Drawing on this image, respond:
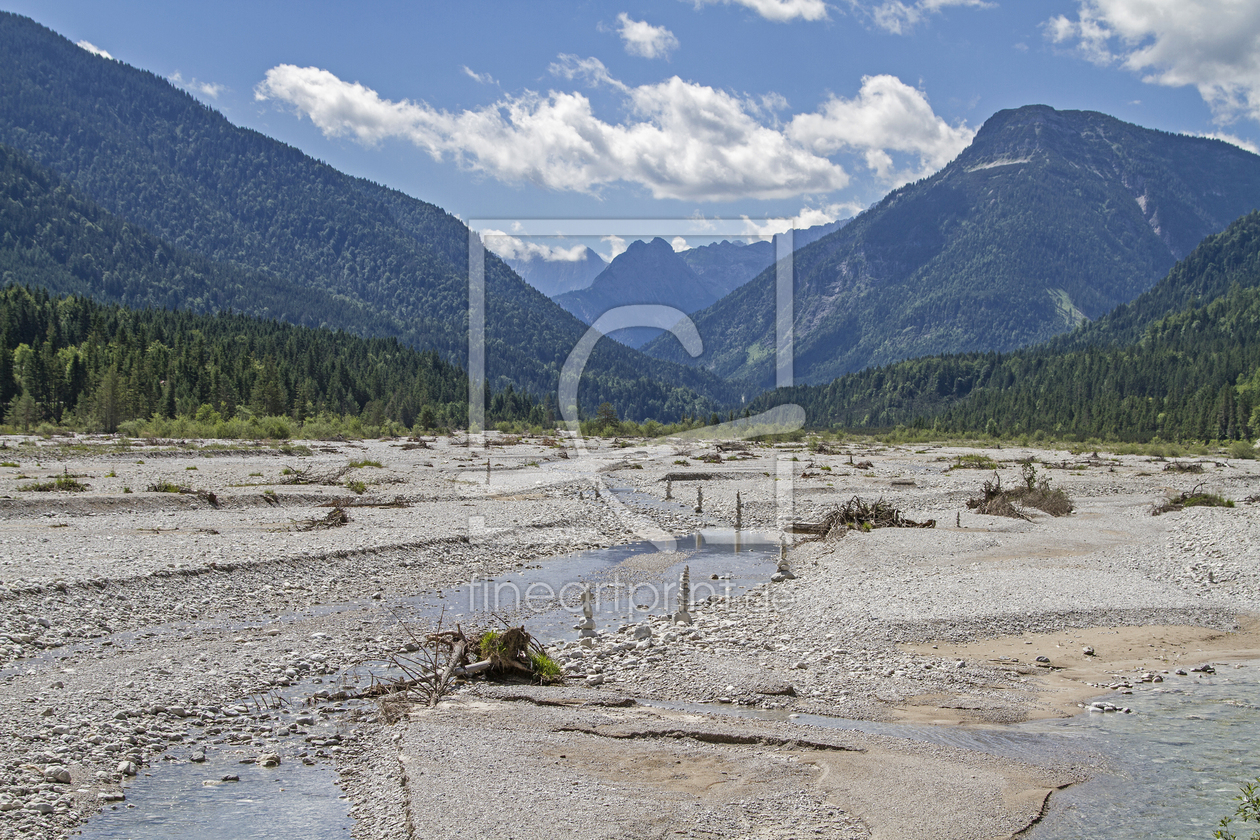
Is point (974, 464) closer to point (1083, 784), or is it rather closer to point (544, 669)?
point (544, 669)

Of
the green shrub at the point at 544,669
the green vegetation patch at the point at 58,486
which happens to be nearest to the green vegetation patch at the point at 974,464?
the green shrub at the point at 544,669

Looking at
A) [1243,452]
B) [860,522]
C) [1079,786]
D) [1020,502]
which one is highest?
[1243,452]

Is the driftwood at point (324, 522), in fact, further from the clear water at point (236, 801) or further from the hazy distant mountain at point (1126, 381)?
A: the hazy distant mountain at point (1126, 381)

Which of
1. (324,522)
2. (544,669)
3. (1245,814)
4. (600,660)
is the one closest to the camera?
(1245,814)

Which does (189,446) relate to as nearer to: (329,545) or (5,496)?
(5,496)

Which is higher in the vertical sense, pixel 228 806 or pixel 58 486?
pixel 58 486

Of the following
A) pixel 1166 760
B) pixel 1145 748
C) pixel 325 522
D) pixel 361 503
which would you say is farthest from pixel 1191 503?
pixel 361 503

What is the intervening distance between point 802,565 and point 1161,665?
410 inches

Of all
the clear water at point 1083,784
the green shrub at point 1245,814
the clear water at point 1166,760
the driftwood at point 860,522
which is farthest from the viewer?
the driftwood at point 860,522

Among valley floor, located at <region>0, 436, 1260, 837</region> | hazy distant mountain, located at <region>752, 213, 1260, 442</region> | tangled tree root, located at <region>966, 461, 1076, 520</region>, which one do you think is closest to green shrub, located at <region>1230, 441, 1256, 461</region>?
hazy distant mountain, located at <region>752, 213, 1260, 442</region>

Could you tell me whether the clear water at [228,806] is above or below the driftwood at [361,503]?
below

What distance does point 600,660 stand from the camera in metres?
12.8

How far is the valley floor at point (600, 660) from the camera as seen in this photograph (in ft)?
26.3

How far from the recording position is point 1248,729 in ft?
33.2
